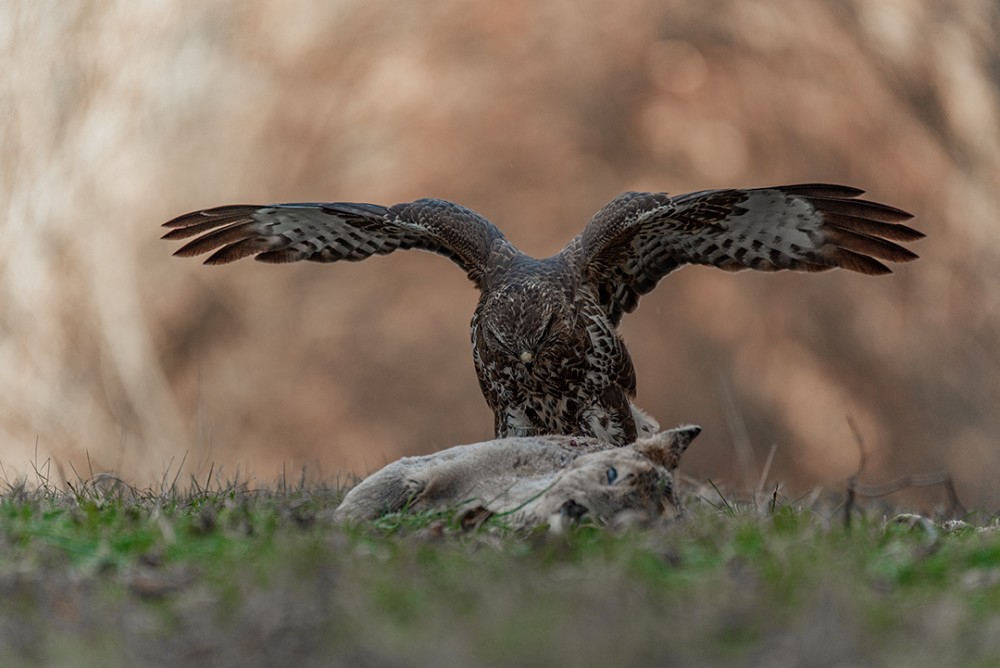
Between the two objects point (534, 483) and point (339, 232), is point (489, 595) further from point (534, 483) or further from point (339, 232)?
point (339, 232)

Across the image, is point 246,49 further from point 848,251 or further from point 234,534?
point 234,534

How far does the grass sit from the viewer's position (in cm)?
248

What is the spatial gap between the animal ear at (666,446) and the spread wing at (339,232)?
8.98 feet

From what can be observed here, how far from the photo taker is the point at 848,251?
656 cm

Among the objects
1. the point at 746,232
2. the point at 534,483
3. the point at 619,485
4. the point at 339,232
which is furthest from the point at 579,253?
the point at 619,485

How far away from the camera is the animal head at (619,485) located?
3965mm

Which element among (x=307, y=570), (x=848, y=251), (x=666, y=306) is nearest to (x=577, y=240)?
(x=848, y=251)

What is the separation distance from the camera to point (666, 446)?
439 centimetres

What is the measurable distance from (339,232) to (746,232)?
7.47ft

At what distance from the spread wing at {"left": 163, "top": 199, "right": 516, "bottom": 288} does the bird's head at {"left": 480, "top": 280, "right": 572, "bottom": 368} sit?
1.48 ft

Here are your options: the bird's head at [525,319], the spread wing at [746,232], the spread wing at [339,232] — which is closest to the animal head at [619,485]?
the bird's head at [525,319]

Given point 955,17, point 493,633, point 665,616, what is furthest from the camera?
point 955,17

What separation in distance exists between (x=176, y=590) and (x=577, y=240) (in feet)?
14.5

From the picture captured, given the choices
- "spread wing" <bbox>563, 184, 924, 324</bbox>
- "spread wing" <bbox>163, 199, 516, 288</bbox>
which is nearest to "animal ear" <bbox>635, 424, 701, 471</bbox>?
"spread wing" <bbox>563, 184, 924, 324</bbox>
